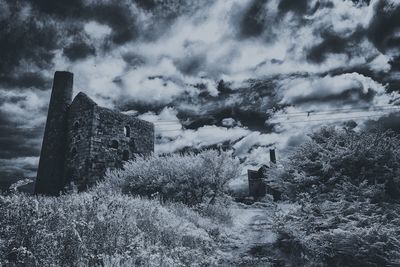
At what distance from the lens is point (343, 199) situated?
6.31 m

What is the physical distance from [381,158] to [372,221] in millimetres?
1556

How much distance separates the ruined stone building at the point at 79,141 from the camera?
70.8 ft

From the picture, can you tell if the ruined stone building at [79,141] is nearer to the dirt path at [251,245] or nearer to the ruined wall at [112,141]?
the ruined wall at [112,141]

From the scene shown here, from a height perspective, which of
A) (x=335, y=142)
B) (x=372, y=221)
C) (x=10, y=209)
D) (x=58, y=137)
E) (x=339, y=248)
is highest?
(x=58, y=137)

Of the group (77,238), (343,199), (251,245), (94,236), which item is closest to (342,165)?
(343,199)

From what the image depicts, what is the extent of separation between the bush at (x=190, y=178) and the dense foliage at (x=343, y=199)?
228 inches

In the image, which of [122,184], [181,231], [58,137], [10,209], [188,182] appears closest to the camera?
[10,209]

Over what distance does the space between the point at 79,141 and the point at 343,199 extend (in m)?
20.0

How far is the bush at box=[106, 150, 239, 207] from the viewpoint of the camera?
42.8ft

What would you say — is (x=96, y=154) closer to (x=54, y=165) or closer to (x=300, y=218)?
(x=54, y=165)

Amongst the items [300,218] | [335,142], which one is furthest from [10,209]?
[335,142]

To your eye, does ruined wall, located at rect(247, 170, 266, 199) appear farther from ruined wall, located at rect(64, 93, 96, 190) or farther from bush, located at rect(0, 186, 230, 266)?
bush, located at rect(0, 186, 230, 266)

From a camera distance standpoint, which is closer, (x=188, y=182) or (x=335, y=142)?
(x=335, y=142)

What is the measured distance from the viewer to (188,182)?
43.0 feet
